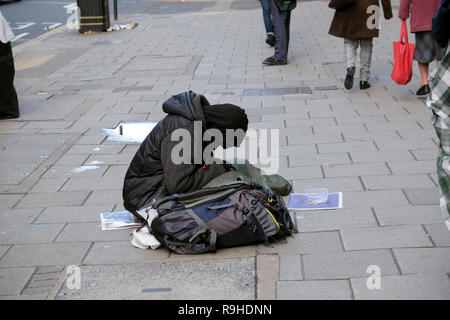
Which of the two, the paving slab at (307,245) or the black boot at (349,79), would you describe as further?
the black boot at (349,79)

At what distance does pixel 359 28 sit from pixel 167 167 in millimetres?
4480

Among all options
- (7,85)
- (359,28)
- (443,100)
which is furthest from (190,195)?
(359,28)

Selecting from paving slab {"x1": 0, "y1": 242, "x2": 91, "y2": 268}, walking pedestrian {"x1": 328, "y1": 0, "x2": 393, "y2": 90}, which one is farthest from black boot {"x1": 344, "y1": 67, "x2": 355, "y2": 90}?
paving slab {"x1": 0, "y1": 242, "x2": 91, "y2": 268}

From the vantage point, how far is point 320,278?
3414 millimetres

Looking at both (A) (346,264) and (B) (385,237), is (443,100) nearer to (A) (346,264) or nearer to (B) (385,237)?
(A) (346,264)

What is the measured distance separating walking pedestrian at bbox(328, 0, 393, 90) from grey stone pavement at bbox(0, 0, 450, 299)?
0.98 ft

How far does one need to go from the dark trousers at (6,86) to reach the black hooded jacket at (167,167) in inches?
143

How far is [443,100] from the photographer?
112 inches

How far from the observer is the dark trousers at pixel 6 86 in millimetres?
7184

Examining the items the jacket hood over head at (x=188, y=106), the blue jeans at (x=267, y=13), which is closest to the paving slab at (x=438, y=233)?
the jacket hood over head at (x=188, y=106)

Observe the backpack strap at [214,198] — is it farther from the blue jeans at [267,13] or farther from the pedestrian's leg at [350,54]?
the blue jeans at [267,13]

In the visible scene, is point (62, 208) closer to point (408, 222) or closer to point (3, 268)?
point (3, 268)

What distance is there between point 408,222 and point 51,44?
34.1 ft
